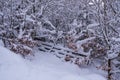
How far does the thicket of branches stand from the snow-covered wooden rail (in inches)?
6.1

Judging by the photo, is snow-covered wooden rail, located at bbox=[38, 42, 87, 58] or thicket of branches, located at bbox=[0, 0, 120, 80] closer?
thicket of branches, located at bbox=[0, 0, 120, 80]

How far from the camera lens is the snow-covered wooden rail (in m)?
8.50

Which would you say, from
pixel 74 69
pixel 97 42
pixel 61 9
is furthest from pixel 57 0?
pixel 74 69

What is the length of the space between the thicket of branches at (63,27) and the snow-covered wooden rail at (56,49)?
0.51ft

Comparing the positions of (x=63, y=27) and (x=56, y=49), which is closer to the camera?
(x=56, y=49)

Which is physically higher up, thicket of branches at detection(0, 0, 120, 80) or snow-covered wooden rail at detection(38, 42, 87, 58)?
thicket of branches at detection(0, 0, 120, 80)

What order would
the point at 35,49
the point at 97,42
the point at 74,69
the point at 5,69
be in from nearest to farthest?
the point at 5,69, the point at 74,69, the point at 97,42, the point at 35,49

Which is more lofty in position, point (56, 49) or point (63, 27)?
point (63, 27)

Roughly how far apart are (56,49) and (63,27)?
2.81 feet

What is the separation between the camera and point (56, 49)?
895 cm

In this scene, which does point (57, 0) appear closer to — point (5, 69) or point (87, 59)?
point (87, 59)

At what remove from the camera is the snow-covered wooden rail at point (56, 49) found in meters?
8.50

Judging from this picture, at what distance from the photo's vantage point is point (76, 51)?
826 cm

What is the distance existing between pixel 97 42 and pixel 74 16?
5.01ft
